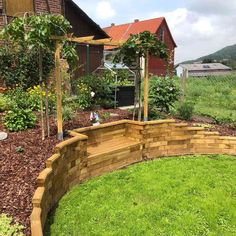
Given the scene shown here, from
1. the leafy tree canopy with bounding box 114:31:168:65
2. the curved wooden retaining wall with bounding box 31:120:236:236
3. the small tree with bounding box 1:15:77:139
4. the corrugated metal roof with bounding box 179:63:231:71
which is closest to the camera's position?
the curved wooden retaining wall with bounding box 31:120:236:236

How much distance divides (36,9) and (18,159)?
31.1ft

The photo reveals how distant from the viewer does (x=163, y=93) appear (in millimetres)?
8039

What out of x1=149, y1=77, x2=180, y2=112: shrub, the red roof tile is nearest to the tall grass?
x1=149, y1=77, x2=180, y2=112: shrub

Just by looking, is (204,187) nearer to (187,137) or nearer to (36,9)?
(187,137)

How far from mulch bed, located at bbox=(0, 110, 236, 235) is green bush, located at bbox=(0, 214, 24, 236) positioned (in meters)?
0.07

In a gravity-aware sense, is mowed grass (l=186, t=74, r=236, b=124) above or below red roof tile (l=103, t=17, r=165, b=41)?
below

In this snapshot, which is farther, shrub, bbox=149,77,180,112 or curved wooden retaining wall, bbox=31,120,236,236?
shrub, bbox=149,77,180,112

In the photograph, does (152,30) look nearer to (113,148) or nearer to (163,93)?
(163,93)

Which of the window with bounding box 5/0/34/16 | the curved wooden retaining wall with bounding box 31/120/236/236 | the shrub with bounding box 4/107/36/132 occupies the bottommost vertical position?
the curved wooden retaining wall with bounding box 31/120/236/236

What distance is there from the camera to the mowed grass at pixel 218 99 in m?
9.10

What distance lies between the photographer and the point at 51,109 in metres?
7.11

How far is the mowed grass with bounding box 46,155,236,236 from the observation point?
11.7 ft

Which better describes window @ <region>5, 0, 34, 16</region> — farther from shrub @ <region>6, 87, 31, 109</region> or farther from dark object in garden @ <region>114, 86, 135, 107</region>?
dark object in garden @ <region>114, 86, 135, 107</region>

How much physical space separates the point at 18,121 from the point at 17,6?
788cm
